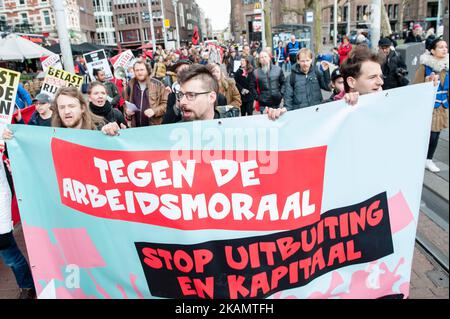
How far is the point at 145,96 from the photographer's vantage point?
19.7 feet

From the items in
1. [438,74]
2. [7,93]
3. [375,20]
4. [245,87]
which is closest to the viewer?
[7,93]

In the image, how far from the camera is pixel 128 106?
5.95 metres

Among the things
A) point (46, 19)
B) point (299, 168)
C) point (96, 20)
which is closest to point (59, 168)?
point (299, 168)

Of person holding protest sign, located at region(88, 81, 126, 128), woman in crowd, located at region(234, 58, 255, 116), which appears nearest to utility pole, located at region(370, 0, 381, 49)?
woman in crowd, located at region(234, 58, 255, 116)

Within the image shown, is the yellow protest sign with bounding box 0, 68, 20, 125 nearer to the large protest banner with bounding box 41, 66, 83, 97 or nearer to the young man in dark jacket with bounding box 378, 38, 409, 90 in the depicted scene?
the large protest banner with bounding box 41, 66, 83, 97

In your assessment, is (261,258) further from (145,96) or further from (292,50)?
(292,50)

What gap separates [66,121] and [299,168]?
6.09 feet

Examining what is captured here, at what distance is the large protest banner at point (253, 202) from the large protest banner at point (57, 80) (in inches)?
160

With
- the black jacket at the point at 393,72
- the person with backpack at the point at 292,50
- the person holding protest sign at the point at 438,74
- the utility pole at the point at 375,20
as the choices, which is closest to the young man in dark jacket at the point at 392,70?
the black jacket at the point at 393,72

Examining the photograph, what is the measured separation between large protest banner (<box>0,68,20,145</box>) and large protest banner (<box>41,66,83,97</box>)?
3023mm

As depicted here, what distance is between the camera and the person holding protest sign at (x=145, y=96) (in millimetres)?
5914

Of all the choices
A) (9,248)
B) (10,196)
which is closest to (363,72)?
(10,196)

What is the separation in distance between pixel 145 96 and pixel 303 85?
7.67 ft

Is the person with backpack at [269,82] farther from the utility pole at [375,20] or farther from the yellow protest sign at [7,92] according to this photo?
the yellow protest sign at [7,92]
